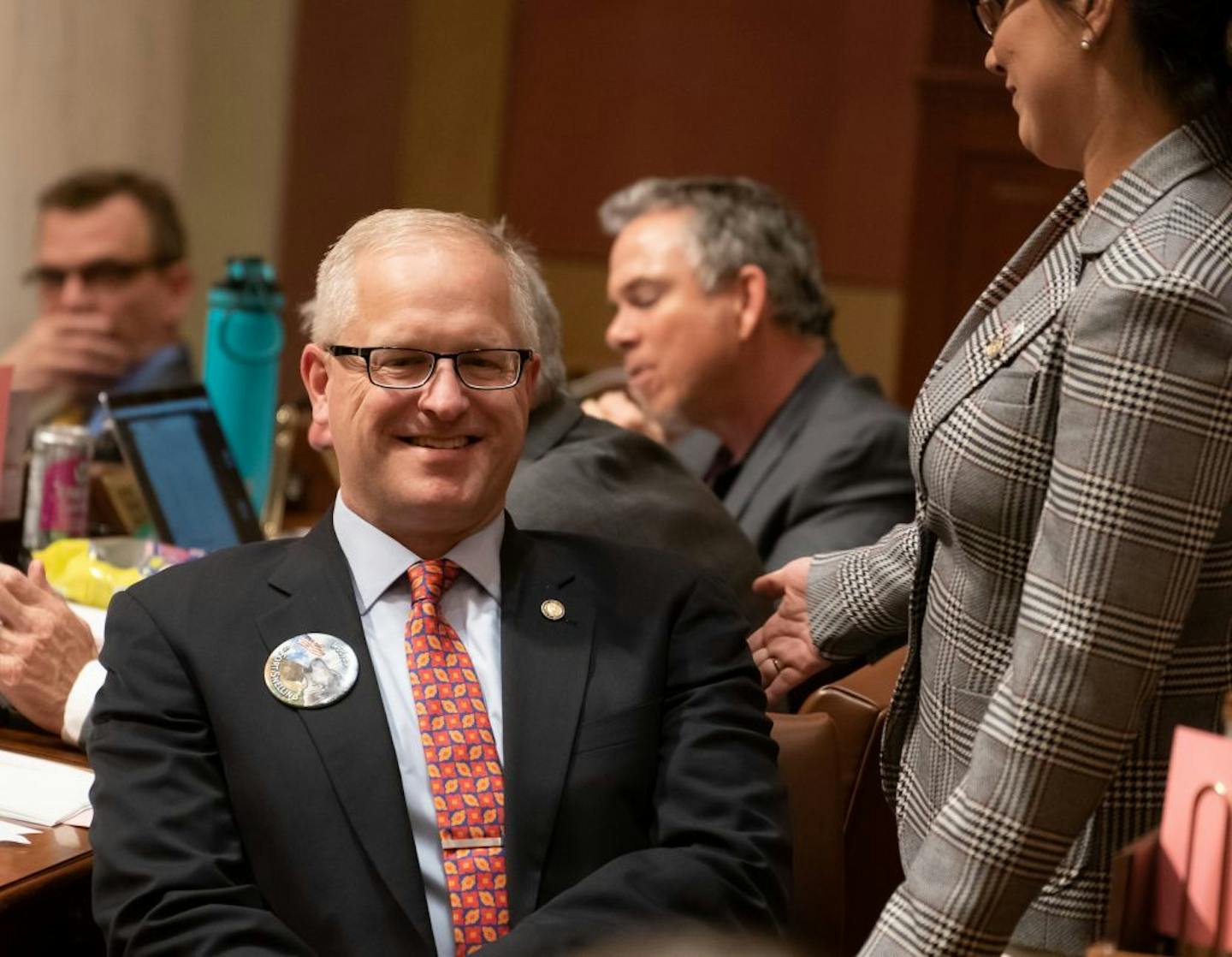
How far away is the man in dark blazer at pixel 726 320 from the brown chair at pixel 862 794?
3.96ft

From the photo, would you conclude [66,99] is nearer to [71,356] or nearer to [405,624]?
[71,356]

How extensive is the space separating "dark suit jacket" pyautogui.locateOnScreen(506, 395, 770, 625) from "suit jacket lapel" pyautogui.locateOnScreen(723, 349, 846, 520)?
658 mm

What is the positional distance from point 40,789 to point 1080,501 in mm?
1209

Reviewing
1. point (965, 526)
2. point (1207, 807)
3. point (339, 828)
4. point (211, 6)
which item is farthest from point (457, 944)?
point (211, 6)

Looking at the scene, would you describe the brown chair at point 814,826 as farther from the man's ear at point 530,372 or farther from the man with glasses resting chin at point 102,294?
the man with glasses resting chin at point 102,294

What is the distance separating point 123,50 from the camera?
16.4ft

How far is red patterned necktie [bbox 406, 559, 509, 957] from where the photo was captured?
64.4 inches

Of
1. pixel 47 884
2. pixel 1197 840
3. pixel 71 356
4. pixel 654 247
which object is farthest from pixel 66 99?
pixel 1197 840

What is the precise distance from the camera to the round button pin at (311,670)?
1.65 metres

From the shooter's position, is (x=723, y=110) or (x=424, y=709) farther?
(x=723, y=110)

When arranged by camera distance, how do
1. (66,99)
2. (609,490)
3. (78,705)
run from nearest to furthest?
(78,705) < (609,490) < (66,99)

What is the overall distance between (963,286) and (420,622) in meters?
4.31

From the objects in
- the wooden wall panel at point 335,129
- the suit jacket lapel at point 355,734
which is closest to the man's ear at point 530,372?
the suit jacket lapel at point 355,734

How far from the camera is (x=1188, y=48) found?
1337mm
